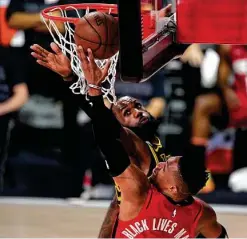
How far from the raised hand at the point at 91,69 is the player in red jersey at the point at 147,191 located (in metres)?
0.02

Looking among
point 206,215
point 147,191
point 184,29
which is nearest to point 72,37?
point 184,29

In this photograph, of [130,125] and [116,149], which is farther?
[130,125]

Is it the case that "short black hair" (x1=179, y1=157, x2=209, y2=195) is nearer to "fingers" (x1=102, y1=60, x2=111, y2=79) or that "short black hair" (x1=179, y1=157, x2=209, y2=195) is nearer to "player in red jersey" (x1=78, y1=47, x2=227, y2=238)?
"player in red jersey" (x1=78, y1=47, x2=227, y2=238)

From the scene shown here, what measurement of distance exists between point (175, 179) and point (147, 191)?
0.45 feet

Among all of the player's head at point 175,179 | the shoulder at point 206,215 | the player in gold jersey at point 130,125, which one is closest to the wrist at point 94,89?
the player in gold jersey at point 130,125

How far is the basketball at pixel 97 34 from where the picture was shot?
296cm

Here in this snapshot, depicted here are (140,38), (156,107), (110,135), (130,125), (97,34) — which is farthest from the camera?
(156,107)

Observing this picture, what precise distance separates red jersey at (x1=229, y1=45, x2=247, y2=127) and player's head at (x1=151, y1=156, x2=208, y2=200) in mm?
699

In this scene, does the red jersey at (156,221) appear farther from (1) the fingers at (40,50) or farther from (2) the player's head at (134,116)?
(1) the fingers at (40,50)

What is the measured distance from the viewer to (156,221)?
124 inches

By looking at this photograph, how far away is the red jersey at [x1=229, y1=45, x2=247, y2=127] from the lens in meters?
3.70

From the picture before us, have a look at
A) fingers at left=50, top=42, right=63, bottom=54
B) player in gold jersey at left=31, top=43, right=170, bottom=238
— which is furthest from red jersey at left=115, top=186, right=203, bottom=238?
fingers at left=50, top=42, right=63, bottom=54

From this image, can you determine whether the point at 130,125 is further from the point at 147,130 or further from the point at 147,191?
the point at 147,191

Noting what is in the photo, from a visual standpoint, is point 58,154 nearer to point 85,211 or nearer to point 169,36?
point 85,211
